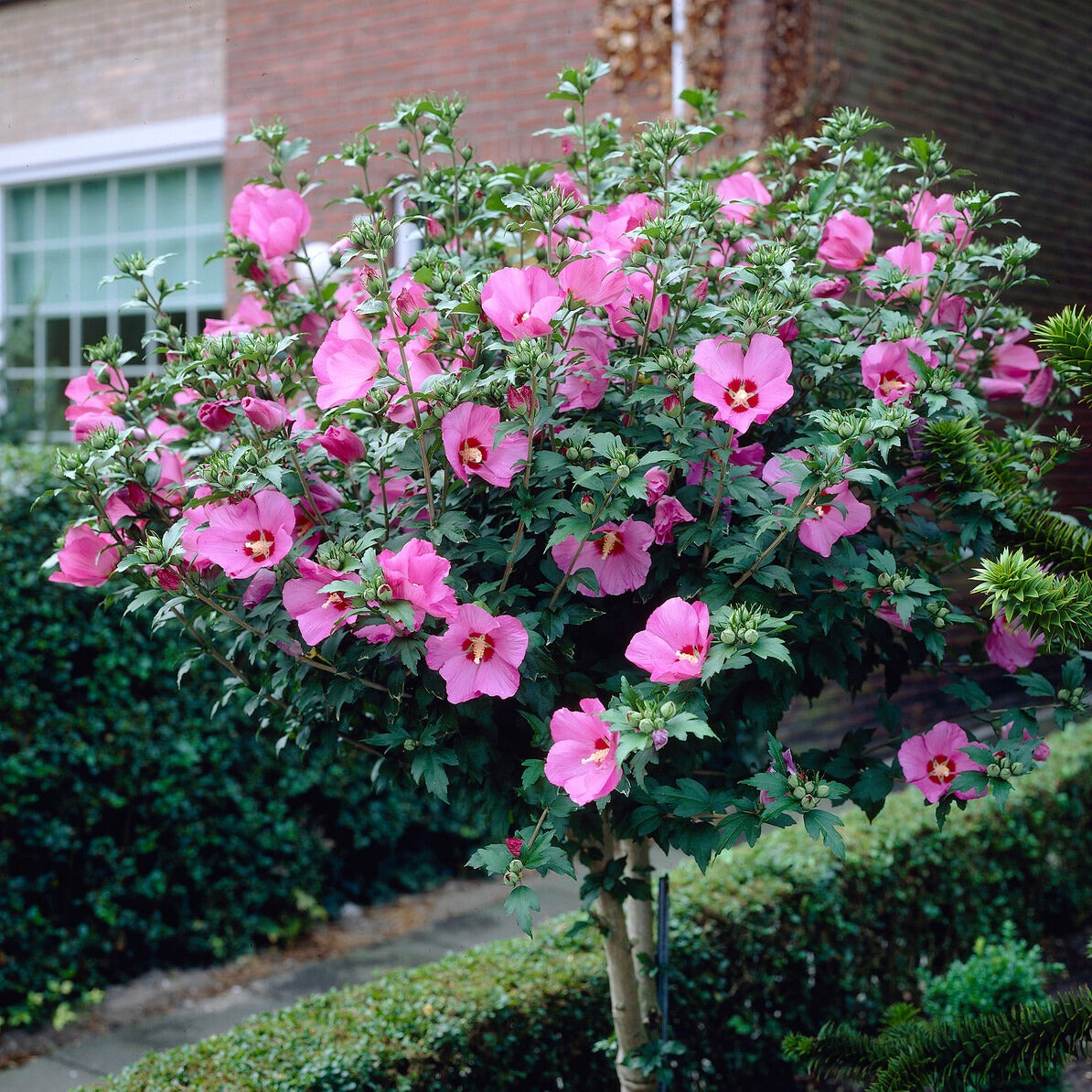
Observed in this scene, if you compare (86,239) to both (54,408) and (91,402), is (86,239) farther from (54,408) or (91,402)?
(91,402)

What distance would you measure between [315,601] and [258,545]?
4.8 inches

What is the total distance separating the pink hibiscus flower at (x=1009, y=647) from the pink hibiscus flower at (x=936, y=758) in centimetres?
22

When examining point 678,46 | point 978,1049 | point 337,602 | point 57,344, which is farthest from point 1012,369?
point 57,344

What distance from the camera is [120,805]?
4.06 metres

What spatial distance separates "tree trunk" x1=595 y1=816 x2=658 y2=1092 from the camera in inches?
95.0

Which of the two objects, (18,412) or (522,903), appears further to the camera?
(18,412)

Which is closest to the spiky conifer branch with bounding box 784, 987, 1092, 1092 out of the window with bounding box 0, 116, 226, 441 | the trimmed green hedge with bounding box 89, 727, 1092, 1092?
the trimmed green hedge with bounding box 89, 727, 1092, 1092

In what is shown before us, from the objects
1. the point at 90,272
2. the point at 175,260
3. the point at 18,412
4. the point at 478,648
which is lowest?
the point at 18,412

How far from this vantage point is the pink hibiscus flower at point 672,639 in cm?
149

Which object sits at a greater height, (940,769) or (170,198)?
(170,198)

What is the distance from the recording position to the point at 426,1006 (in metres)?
2.81

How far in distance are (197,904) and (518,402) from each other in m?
3.40

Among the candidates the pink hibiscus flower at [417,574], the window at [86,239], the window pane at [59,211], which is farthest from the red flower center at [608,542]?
the window pane at [59,211]

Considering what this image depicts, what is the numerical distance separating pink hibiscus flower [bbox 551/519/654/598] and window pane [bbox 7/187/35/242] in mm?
8995
